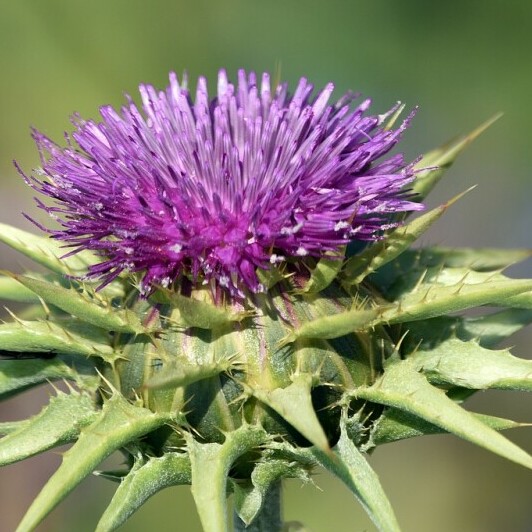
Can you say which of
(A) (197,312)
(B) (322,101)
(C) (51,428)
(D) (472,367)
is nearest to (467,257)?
(D) (472,367)

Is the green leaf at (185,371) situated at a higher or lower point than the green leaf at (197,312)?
lower

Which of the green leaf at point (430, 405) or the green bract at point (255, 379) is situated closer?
the green leaf at point (430, 405)

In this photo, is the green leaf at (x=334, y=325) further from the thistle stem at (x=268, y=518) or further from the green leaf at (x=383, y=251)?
the thistle stem at (x=268, y=518)

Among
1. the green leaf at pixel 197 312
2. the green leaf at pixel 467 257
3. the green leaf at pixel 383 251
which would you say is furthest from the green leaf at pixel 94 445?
the green leaf at pixel 467 257

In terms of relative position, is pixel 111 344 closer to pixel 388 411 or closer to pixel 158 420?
pixel 158 420

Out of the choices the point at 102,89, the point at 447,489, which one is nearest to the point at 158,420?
the point at 447,489

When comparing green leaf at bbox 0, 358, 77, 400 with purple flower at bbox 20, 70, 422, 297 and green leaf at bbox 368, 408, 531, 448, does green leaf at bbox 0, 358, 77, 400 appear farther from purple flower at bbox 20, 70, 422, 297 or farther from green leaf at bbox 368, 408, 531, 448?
green leaf at bbox 368, 408, 531, 448
